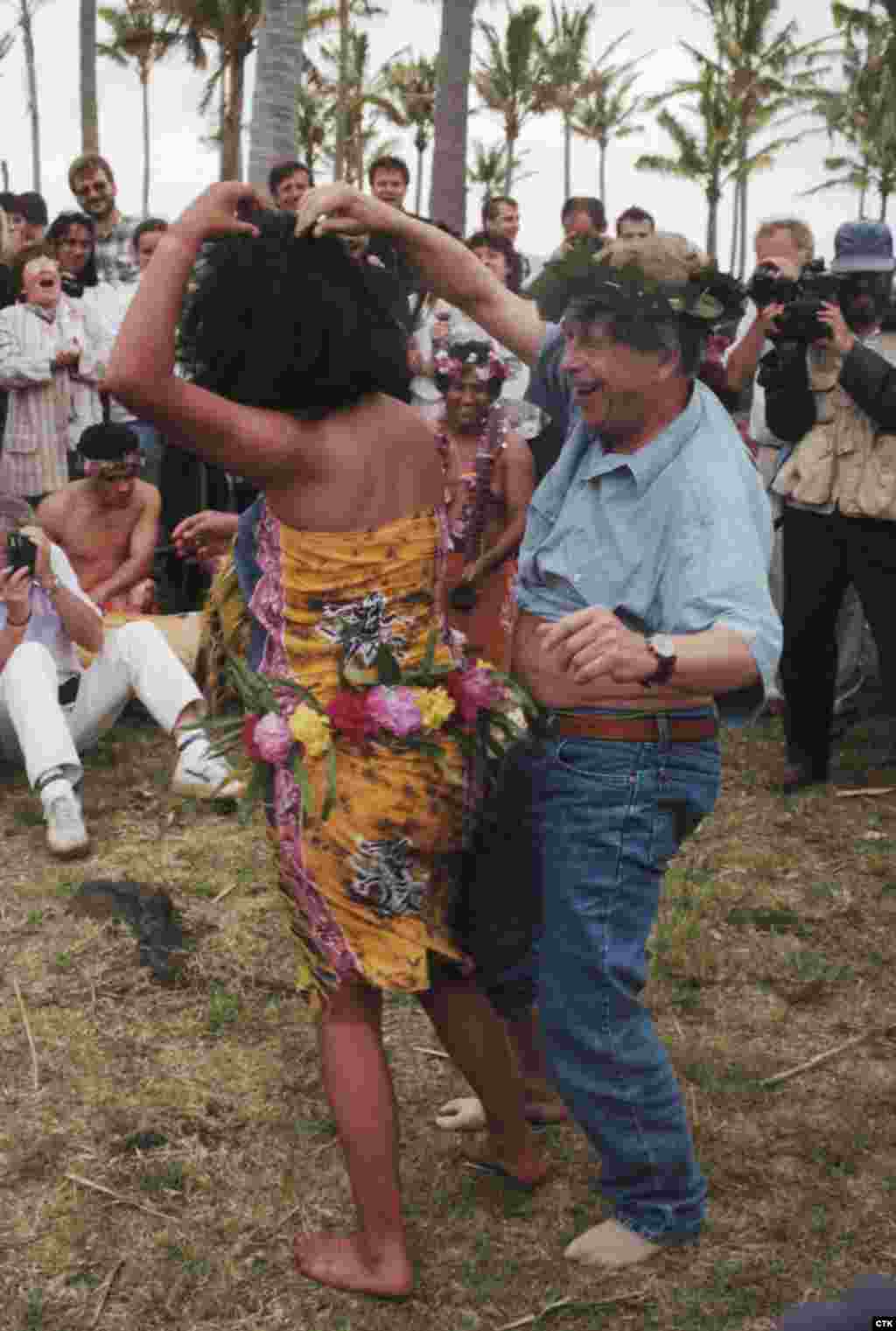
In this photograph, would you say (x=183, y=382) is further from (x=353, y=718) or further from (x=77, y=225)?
(x=77, y=225)

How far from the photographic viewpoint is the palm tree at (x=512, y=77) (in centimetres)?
3716

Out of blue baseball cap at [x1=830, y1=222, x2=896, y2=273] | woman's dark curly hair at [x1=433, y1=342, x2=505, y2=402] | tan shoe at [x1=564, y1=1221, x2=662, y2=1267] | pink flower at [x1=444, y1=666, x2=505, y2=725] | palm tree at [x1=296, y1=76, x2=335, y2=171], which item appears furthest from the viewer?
palm tree at [x1=296, y1=76, x2=335, y2=171]

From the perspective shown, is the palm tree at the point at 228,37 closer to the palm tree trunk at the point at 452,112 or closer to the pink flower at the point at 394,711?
the palm tree trunk at the point at 452,112

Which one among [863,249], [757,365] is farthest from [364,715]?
[757,365]

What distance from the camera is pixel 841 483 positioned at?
5.29 m

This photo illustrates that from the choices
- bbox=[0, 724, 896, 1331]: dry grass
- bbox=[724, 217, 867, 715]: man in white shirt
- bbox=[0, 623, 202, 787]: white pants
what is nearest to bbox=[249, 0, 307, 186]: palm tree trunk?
bbox=[724, 217, 867, 715]: man in white shirt

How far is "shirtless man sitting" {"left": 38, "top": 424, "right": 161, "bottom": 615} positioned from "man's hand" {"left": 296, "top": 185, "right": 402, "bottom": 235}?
3.95 metres

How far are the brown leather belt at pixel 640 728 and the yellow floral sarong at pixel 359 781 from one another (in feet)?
0.76

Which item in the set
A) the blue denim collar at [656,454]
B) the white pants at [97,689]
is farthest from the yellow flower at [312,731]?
the white pants at [97,689]

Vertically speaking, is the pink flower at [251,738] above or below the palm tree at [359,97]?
below

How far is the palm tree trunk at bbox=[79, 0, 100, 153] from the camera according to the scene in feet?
80.4

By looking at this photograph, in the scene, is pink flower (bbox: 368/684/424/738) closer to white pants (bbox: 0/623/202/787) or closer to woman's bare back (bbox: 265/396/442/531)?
woman's bare back (bbox: 265/396/442/531)

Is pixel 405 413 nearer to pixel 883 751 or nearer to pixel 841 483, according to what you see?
pixel 841 483

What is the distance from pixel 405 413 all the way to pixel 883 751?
4038mm
